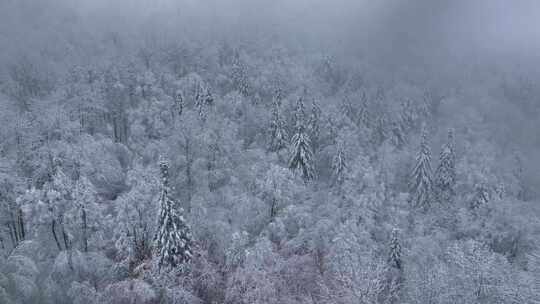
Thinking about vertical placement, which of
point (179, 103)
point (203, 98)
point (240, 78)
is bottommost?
point (179, 103)

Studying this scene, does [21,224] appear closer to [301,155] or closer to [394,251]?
[301,155]

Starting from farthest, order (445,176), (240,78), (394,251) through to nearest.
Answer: (240,78), (445,176), (394,251)

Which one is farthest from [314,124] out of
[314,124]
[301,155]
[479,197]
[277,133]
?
[479,197]

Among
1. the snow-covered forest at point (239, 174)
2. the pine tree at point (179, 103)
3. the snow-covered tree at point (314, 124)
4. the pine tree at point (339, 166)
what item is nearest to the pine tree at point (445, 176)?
the snow-covered forest at point (239, 174)

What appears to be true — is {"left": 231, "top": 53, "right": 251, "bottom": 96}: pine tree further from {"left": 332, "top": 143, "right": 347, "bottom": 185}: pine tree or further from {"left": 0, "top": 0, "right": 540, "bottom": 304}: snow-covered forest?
{"left": 332, "top": 143, "right": 347, "bottom": 185}: pine tree

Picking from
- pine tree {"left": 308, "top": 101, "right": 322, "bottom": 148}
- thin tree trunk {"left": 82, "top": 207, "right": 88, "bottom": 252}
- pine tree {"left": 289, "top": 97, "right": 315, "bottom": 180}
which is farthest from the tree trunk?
pine tree {"left": 308, "top": 101, "right": 322, "bottom": 148}
